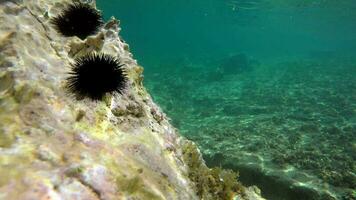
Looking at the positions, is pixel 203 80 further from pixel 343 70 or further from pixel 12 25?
pixel 12 25

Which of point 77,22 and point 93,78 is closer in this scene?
point 93,78

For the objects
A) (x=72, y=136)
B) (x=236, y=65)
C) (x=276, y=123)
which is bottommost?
(x=72, y=136)

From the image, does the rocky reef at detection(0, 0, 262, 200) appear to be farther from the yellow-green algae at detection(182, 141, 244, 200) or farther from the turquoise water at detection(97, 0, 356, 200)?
the turquoise water at detection(97, 0, 356, 200)

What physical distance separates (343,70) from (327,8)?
27.8m

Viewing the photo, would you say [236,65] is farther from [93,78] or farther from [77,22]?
[93,78]

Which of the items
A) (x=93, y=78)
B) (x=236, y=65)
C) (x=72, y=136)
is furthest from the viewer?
(x=236, y=65)

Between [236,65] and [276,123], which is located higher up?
[236,65]

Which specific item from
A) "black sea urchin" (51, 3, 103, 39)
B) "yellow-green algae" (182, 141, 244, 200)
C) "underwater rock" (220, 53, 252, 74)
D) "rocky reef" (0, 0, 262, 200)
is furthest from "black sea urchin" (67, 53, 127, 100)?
"underwater rock" (220, 53, 252, 74)

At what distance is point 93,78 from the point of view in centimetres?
394

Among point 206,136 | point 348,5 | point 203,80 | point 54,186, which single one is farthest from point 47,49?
point 348,5

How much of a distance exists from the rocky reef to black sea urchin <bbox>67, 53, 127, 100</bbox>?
11 centimetres

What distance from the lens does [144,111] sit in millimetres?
4879

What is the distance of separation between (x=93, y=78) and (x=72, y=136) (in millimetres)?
931

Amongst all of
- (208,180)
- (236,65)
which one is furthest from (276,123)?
(236,65)
